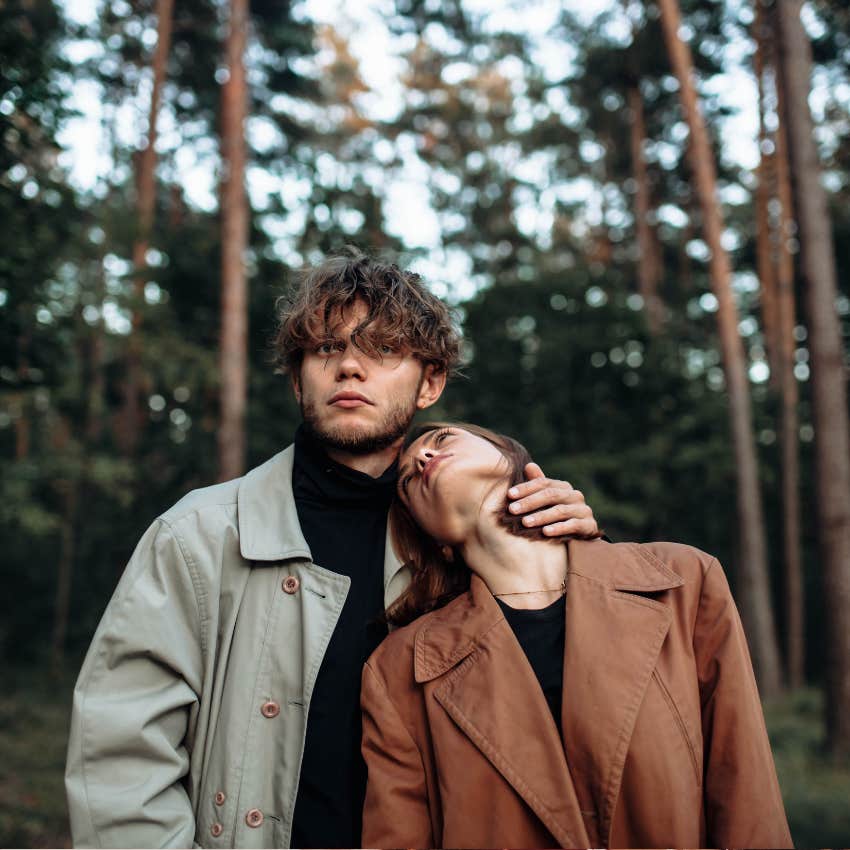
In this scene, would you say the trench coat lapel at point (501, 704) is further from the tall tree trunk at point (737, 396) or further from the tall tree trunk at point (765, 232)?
the tall tree trunk at point (765, 232)

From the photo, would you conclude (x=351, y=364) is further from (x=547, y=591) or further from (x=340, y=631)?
(x=547, y=591)

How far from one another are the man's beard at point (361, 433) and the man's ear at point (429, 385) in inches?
7.2

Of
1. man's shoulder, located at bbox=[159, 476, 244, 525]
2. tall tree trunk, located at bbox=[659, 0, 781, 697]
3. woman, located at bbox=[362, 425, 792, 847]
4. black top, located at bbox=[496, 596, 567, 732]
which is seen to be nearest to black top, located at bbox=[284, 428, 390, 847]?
woman, located at bbox=[362, 425, 792, 847]

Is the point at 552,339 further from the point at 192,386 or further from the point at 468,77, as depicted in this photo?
the point at 468,77

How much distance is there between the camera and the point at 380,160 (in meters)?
22.1

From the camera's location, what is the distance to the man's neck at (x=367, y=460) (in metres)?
2.73

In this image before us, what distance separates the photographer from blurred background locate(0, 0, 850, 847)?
8250mm

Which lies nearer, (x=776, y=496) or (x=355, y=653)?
(x=355, y=653)

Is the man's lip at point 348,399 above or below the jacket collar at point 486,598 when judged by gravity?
above

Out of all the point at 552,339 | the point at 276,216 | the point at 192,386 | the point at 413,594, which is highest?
the point at 276,216

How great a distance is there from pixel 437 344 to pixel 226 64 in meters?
10.3

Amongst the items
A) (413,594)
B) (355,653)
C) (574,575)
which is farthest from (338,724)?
(574,575)

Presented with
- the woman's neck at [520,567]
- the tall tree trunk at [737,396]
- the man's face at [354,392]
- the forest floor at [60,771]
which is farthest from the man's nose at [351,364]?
the tall tree trunk at [737,396]

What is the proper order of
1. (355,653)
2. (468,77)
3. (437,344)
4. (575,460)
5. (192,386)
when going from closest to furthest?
1. (355,653)
2. (437,344)
3. (192,386)
4. (575,460)
5. (468,77)
